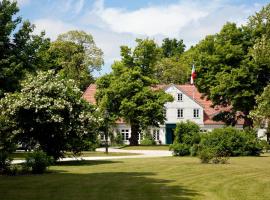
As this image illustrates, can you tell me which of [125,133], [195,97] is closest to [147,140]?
[125,133]

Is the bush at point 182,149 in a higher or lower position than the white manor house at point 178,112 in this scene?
lower

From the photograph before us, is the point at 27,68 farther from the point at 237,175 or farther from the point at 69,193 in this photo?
the point at 69,193

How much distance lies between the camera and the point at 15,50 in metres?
44.4

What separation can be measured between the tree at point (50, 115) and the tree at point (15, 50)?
9.04m

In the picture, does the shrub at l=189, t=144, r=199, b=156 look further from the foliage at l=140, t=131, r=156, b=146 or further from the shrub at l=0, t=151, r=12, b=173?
the foliage at l=140, t=131, r=156, b=146

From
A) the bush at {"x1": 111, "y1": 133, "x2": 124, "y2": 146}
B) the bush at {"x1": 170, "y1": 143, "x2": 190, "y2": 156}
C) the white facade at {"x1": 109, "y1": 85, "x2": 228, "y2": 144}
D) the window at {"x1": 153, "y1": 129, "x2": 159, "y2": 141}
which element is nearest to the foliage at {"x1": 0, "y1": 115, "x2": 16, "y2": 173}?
the bush at {"x1": 170, "y1": 143, "x2": 190, "y2": 156}

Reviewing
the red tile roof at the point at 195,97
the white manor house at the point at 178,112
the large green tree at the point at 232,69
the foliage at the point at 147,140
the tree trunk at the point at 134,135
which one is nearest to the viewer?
the large green tree at the point at 232,69

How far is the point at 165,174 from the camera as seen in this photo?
77.3 ft

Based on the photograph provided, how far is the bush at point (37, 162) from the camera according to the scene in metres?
24.3

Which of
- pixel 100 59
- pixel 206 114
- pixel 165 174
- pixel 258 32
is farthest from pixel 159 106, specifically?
pixel 165 174

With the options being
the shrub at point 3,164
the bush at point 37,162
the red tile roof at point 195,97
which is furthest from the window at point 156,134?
the shrub at point 3,164

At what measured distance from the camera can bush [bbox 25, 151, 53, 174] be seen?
24.3m

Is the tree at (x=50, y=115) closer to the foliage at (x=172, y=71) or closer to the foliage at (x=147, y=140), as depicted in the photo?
the foliage at (x=147, y=140)

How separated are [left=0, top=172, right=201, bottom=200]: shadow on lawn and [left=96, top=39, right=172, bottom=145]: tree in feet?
135
